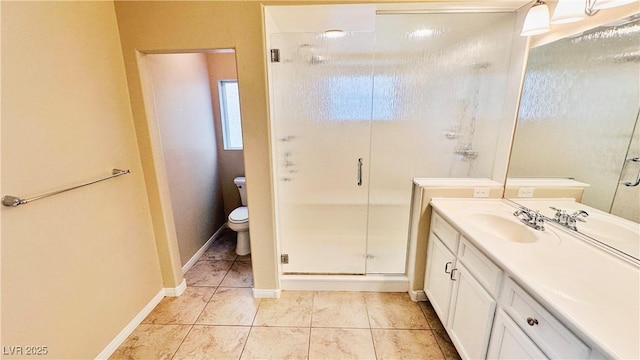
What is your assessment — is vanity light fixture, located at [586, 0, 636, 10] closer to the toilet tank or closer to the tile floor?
the tile floor

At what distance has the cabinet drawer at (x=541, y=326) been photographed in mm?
818

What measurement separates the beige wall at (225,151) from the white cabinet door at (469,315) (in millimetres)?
2373

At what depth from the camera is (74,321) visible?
142cm

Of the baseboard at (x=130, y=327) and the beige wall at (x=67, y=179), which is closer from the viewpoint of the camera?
the beige wall at (x=67, y=179)

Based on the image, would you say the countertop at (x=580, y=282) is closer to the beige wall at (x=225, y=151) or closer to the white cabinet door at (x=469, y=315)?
the white cabinet door at (x=469, y=315)

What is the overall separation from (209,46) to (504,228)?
2.24 metres

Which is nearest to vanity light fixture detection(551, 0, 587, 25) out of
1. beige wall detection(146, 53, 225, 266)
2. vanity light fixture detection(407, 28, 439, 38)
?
vanity light fixture detection(407, 28, 439, 38)

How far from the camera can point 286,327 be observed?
73.9 inches

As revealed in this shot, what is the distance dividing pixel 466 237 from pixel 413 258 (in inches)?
30.3

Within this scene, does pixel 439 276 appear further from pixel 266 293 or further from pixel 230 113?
pixel 230 113

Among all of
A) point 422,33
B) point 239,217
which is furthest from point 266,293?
point 422,33

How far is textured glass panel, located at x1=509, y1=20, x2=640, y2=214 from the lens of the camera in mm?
1150

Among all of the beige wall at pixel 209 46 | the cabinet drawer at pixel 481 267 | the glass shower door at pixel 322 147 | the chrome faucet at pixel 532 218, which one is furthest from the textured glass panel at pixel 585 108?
the beige wall at pixel 209 46

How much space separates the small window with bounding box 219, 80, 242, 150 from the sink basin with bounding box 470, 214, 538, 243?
2659 mm
